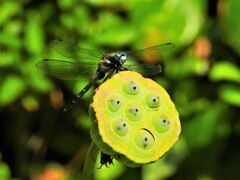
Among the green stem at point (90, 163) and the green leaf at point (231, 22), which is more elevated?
the green stem at point (90, 163)

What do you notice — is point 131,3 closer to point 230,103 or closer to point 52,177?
point 230,103

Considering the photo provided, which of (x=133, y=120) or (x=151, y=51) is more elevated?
(x=133, y=120)

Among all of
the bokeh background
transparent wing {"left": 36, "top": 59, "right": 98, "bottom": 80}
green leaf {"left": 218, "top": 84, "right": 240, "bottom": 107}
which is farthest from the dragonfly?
green leaf {"left": 218, "top": 84, "right": 240, "bottom": 107}

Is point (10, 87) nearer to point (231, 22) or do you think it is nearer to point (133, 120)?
point (231, 22)

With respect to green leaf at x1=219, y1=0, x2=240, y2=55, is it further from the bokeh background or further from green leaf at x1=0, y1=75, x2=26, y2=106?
green leaf at x1=0, y1=75, x2=26, y2=106

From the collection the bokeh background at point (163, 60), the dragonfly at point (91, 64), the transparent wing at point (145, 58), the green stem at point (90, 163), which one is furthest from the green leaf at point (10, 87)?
the green stem at point (90, 163)

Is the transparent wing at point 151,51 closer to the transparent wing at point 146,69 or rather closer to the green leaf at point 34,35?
the transparent wing at point 146,69

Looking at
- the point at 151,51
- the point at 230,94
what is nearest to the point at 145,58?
the point at 151,51
